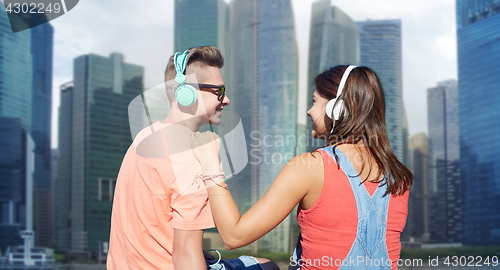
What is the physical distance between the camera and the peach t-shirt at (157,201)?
4.13 ft

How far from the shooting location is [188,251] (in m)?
1.22

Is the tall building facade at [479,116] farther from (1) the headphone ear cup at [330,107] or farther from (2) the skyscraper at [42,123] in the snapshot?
(2) the skyscraper at [42,123]

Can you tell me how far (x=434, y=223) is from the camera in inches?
889

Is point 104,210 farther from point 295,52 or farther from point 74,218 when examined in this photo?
point 295,52

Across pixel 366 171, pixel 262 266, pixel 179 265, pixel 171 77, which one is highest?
Result: pixel 171 77

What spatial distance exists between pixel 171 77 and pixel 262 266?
1045 mm

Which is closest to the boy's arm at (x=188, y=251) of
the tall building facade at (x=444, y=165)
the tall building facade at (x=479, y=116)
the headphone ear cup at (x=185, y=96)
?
the headphone ear cup at (x=185, y=96)

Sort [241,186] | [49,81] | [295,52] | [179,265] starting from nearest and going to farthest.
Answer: [179,265] < [241,186] < [295,52] < [49,81]

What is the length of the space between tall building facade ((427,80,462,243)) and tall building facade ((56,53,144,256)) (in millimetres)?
23596

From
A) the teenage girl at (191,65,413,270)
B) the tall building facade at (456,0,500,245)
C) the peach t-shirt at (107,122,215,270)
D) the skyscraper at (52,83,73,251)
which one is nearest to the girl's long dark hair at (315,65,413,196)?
the teenage girl at (191,65,413,270)

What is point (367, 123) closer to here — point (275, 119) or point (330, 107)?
point (330, 107)

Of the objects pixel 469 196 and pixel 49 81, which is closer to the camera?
pixel 469 196

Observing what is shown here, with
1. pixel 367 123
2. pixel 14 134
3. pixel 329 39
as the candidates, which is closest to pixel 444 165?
pixel 329 39

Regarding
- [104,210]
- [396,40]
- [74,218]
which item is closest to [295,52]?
[396,40]
